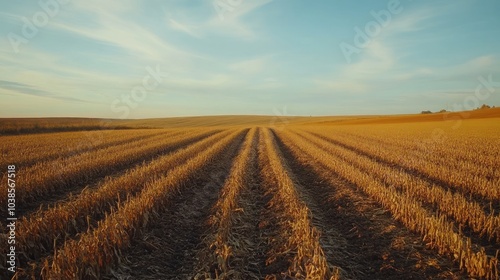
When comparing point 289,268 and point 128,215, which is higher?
point 128,215

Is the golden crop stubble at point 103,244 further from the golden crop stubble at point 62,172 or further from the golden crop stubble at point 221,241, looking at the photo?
the golden crop stubble at point 62,172

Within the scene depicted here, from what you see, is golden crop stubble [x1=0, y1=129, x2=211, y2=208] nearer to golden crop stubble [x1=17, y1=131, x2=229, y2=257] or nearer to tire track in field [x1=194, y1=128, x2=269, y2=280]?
golden crop stubble [x1=17, y1=131, x2=229, y2=257]

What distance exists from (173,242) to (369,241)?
14.0 ft

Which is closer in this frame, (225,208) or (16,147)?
(225,208)

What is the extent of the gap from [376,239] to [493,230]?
2252 mm

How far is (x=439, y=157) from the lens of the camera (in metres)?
15.8

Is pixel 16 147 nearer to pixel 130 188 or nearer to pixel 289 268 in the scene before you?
pixel 130 188

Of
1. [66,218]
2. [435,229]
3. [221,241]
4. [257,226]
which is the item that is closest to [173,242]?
[221,241]

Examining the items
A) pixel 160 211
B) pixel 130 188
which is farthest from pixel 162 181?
pixel 160 211

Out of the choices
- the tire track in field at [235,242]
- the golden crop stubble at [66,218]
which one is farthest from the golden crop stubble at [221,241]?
the golden crop stubble at [66,218]

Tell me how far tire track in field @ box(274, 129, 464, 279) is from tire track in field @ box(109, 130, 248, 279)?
9.40 ft

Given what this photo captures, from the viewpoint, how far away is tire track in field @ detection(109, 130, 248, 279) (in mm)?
5347

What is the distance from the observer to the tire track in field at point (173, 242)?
535 cm

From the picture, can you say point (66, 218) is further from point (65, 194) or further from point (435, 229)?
point (435, 229)
